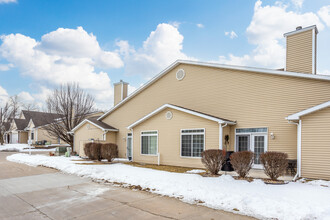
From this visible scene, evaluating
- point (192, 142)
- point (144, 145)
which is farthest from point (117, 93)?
point (192, 142)

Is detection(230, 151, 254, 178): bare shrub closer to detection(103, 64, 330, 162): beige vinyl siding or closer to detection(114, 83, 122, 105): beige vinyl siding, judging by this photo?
detection(103, 64, 330, 162): beige vinyl siding

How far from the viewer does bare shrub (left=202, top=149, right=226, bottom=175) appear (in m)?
10.0

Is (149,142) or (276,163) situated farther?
(149,142)

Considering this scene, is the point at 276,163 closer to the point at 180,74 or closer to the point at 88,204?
the point at 88,204

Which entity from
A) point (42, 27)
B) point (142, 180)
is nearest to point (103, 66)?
point (42, 27)

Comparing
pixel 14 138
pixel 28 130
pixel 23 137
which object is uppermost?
pixel 28 130

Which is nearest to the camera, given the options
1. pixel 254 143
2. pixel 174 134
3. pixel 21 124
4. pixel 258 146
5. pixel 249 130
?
pixel 258 146

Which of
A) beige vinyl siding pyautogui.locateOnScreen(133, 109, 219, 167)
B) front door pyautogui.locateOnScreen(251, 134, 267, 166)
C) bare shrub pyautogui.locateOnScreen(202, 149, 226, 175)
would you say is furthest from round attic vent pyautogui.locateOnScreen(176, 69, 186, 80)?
bare shrub pyautogui.locateOnScreen(202, 149, 226, 175)

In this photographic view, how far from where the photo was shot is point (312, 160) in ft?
31.1

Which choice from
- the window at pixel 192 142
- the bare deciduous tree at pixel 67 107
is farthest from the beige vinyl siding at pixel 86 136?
the window at pixel 192 142

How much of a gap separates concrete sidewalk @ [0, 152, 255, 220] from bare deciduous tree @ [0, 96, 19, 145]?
120 feet

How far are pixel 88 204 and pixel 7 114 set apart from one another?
4398cm

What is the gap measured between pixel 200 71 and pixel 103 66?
11.3 m

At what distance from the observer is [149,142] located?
1558cm
